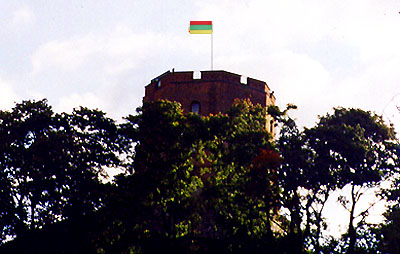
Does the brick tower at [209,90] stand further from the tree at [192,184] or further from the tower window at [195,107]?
the tree at [192,184]

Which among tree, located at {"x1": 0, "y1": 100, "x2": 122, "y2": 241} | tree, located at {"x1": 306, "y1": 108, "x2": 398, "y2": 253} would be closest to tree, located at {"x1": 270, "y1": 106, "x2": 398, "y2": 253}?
tree, located at {"x1": 306, "y1": 108, "x2": 398, "y2": 253}

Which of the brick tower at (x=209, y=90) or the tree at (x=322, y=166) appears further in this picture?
the brick tower at (x=209, y=90)

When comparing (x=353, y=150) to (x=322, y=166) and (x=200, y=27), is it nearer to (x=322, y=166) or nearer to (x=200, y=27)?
(x=322, y=166)

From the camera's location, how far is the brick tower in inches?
1622

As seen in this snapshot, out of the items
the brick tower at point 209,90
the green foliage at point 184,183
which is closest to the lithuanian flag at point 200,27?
the brick tower at point 209,90

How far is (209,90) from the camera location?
41500 millimetres

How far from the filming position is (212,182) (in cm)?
3048

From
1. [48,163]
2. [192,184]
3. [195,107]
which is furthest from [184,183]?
[195,107]

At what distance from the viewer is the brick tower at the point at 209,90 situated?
4119cm

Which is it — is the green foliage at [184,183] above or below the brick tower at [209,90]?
below

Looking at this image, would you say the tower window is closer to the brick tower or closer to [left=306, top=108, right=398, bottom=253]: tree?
the brick tower

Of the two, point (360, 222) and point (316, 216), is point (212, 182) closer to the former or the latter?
point (316, 216)

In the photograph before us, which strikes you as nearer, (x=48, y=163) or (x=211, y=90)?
(x=48, y=163)

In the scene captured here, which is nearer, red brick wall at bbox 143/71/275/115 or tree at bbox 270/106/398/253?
tree at bbox 270/106/398/253
